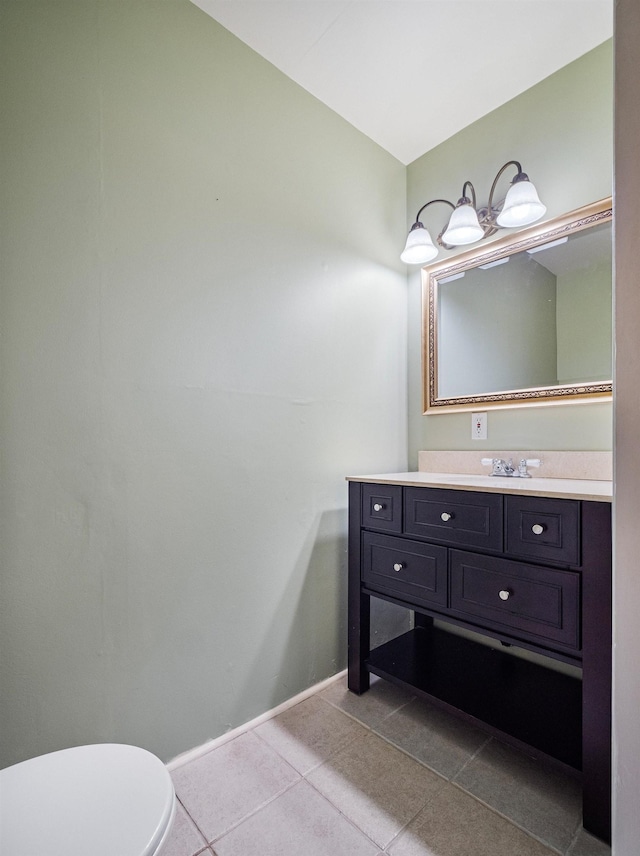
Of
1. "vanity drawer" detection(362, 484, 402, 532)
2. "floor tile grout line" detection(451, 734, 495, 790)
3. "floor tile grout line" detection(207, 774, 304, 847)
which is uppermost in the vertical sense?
"vanity drawer" detection(362, 484, 402, 532)

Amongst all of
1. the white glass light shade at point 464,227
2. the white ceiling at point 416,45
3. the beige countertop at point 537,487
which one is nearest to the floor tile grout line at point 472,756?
the beige countertop at point 537,487

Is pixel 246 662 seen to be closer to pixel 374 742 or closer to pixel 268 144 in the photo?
pixel 374 742

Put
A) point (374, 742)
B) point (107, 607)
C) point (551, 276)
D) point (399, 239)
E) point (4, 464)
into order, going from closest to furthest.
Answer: point (4, 464) < point (107, 607) < point (374, 742) < point (551, 276) < point (399, 239)

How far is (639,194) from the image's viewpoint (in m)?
0.45

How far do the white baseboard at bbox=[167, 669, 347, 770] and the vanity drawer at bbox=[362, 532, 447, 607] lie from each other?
1.64ft

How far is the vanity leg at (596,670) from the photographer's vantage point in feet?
3.55

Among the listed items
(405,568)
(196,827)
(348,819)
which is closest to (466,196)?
(405,568)

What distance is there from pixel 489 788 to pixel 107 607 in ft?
4.09

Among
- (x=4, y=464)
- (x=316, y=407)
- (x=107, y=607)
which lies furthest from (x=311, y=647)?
(x=4, y=464)

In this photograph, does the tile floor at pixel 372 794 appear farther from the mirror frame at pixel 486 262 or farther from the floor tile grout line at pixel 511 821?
the mirror frame at pixel 486 262

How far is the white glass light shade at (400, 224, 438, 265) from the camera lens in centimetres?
199

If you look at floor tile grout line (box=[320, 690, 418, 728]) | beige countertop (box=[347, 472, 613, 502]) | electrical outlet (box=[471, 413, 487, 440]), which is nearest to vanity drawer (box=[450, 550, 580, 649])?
beige countertop (box=[347, 472, 613, 502])

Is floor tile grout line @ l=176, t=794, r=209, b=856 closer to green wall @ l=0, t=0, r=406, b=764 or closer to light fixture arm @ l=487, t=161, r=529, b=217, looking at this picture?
green wall @ l=0, t=0, r=406, b=764

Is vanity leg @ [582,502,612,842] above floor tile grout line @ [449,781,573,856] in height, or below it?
above
